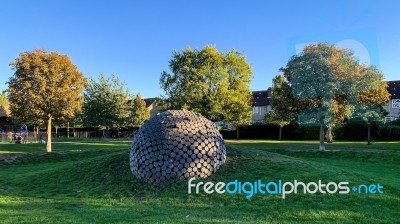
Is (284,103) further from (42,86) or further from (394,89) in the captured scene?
(394,89)

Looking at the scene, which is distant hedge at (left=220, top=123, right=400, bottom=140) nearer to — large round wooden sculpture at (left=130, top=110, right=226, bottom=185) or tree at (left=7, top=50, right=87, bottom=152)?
tree at (left=7, top=50, right=87, bottom=152)

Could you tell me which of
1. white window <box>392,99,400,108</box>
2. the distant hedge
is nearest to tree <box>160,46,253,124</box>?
the distant hedge

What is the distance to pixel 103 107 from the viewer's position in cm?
5488

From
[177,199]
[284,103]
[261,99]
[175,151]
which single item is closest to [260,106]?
[261,99]

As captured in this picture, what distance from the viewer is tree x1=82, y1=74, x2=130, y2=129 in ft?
180

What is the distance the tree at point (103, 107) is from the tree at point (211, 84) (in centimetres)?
1570

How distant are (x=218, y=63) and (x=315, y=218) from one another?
33209 millimetres

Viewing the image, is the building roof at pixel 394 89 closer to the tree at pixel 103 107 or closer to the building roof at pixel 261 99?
the building roof at pixel 261 99

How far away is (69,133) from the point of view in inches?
2525

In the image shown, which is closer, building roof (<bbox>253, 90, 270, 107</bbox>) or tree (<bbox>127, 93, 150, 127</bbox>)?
tree (<bbox>127, 93, 150, 127</bbox>)

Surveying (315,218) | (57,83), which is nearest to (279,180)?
(315,218)

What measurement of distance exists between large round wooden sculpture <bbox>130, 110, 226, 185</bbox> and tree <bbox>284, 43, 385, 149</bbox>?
13.1m

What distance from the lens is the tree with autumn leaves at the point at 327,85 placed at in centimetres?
2202

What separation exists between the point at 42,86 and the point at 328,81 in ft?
57.1
